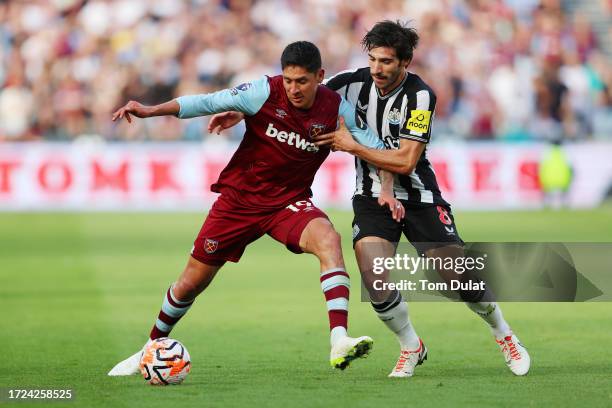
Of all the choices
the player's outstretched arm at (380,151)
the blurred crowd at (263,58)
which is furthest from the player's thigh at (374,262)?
the blurred crowd at (263,58)

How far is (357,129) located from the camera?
8.48 m

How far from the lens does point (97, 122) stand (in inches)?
981

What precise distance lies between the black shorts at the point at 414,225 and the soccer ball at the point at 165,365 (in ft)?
4.98

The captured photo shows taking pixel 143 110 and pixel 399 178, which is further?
pixel 399 178

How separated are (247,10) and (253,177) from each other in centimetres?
1976

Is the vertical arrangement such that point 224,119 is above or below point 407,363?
above

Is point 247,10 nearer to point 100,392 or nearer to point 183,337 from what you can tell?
point 183,337

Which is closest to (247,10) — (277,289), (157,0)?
(157,0)

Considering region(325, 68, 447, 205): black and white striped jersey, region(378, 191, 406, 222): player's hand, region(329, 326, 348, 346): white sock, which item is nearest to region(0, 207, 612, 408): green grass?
region(329, 326, 348, 346): white sock

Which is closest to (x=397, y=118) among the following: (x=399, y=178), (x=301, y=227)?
(x=399, y=178)

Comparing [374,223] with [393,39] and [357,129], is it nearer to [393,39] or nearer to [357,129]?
[357,129]

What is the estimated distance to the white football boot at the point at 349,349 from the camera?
7.39 meters

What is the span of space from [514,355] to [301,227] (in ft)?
5.88

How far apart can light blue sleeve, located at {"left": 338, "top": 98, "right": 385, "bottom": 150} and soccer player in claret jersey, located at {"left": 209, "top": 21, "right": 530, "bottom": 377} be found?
100 millimetres
